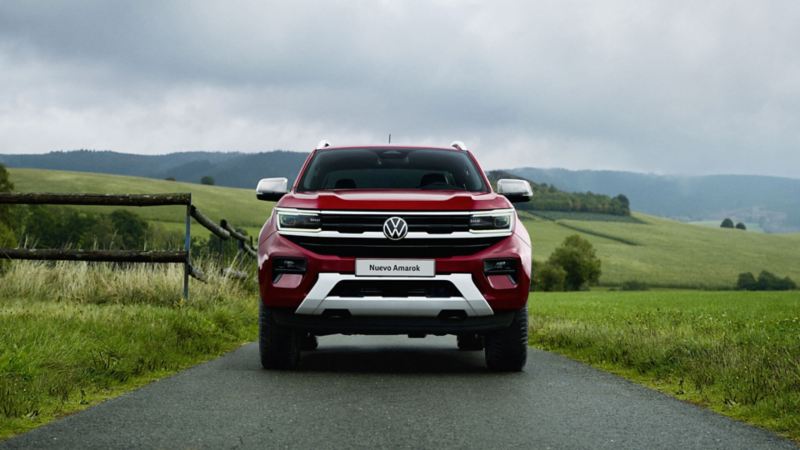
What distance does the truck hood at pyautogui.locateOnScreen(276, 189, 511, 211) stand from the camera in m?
7.46

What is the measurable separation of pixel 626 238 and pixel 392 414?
105 metres

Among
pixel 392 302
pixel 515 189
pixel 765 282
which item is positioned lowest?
pixel 765 282

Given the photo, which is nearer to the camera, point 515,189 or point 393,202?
point 393,202

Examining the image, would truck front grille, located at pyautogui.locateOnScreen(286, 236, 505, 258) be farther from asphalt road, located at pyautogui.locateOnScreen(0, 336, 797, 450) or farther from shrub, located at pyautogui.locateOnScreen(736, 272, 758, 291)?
shrub, located at pyautogui.locateOnScreen(736, 272, 758, 291)

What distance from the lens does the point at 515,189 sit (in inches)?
335

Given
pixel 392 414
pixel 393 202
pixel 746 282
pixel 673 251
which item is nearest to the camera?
pixel 392 414

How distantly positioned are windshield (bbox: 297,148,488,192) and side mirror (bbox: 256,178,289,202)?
271mm

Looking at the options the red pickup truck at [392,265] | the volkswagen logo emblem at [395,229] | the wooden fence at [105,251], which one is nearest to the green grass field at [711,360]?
the red pickup truck at [392,265]

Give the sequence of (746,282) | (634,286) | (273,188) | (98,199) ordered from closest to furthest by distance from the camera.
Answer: (273,188) → (98,199) → (634,286) → (746,282)

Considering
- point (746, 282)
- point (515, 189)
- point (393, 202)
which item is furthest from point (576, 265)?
point (393, 202)

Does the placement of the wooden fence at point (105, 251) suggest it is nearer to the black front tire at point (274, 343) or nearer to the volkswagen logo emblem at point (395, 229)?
the black front tire at point (274, 343)

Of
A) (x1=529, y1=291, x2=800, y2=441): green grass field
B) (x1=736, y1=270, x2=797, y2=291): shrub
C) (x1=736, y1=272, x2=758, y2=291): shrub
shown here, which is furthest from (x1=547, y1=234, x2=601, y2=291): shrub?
(x1=529, y1=291, x2=800, y2=441): green grass field

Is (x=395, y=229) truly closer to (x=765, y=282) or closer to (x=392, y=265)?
(x=392, y=265)

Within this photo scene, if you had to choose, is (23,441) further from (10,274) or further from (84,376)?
(10,274)
